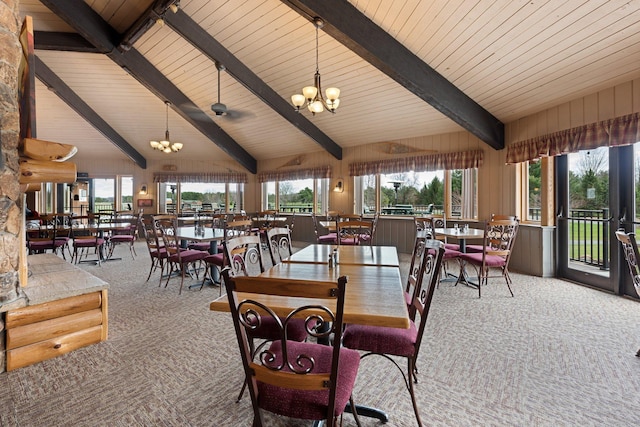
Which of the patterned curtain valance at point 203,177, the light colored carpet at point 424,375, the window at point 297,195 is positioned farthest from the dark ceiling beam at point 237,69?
the light colored carpet at point 424,375

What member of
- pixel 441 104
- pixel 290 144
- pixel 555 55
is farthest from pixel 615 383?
pixel 290 144

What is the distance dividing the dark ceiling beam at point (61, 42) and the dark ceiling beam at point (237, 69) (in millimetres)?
1764

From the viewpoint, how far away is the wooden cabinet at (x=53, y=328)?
223 centimetres

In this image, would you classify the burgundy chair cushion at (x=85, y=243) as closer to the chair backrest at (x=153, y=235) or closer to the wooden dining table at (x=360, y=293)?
the chair backrest at (x=153, y=235)

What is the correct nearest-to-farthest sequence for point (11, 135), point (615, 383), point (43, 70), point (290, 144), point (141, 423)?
point (141, 423)
point (615, 383)
point (11, 135)
point (43, 70)
point (290, 144)

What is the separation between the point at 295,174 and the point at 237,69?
3487 mm

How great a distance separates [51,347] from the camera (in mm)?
2377

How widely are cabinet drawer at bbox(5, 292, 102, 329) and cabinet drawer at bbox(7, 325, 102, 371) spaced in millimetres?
174

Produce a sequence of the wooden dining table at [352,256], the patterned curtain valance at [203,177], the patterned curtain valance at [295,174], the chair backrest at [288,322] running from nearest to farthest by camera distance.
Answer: the chair backrest at [288,322] < the wooden dining table at [352,256] < the patterned curtain valance at [295,174] < the patterned curtain valance at [203,177]

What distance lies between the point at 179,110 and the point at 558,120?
693 cm

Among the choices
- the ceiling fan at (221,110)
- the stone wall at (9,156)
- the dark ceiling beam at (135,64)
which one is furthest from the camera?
the ceiling fan at (221,110)

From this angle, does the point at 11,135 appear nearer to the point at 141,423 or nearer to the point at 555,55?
the point at 141,423

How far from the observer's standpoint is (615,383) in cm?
204

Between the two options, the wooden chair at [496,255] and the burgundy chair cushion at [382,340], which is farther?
the wooden chair at [496,255]
